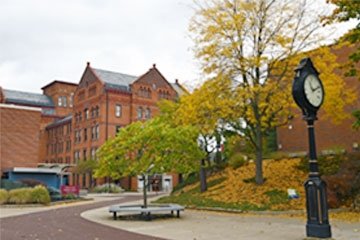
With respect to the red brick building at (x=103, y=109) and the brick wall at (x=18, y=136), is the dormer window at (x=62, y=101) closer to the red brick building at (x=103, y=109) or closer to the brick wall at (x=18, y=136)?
the red brick building at (x=103, y=109)

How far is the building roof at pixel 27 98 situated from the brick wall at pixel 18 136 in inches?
1403

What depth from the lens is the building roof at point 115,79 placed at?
59.7m

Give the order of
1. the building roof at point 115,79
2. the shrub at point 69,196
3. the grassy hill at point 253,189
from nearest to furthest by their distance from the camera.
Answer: the grassy hill at point 253,189, the shrub at point 69,196, the building roof at point 115,79

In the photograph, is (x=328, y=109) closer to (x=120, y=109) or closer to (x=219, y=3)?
(x=219, y=3)

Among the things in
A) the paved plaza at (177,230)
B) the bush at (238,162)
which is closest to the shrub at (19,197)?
the paved plaza at (177,230)

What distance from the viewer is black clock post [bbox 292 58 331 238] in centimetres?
1012

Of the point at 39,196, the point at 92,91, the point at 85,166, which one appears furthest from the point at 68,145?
the point at 39,196

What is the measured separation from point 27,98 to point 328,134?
69.4 metres

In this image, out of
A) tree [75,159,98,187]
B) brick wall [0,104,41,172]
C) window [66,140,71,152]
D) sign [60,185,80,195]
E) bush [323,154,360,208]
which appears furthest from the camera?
window [66,140,71,152]

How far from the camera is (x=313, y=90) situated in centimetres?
1116

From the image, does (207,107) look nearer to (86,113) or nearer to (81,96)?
(86,113)

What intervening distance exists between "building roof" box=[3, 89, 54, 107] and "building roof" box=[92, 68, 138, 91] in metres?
26.8

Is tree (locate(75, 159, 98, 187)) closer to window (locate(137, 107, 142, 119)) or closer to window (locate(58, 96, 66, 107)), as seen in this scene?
window (locate(137, 107, 142, 119))

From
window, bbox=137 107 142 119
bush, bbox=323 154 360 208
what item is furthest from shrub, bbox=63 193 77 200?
window, bbox=137 107 142 119
